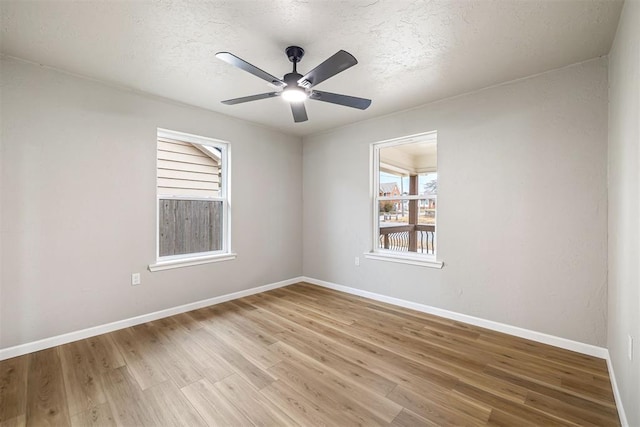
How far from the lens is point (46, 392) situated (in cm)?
192

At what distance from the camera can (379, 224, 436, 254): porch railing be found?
140 inches

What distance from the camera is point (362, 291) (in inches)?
162

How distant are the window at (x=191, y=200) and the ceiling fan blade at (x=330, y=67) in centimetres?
216

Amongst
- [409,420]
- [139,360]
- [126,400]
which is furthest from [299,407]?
[139,360]

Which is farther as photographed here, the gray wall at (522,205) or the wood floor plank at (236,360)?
the gray wall at (522,205)

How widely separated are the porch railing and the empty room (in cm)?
3

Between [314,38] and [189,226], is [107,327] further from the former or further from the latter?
[314,38]

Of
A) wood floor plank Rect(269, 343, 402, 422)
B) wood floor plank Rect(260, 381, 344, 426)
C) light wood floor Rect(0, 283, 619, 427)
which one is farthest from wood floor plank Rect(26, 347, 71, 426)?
wood floor plank Rect(269, 343, 402, 422)

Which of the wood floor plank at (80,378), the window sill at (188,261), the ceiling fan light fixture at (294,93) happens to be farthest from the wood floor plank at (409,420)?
the window sill at (188,261)

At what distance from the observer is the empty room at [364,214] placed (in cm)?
182

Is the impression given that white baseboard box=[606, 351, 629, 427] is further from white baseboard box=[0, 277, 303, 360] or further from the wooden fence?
the wooden fence

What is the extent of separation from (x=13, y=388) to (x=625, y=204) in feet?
13.9

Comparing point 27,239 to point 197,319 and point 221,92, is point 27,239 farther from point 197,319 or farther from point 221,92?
point 221,92

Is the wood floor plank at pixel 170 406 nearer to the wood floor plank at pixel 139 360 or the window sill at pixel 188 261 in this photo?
the wood floor plank at pixel 139 360
